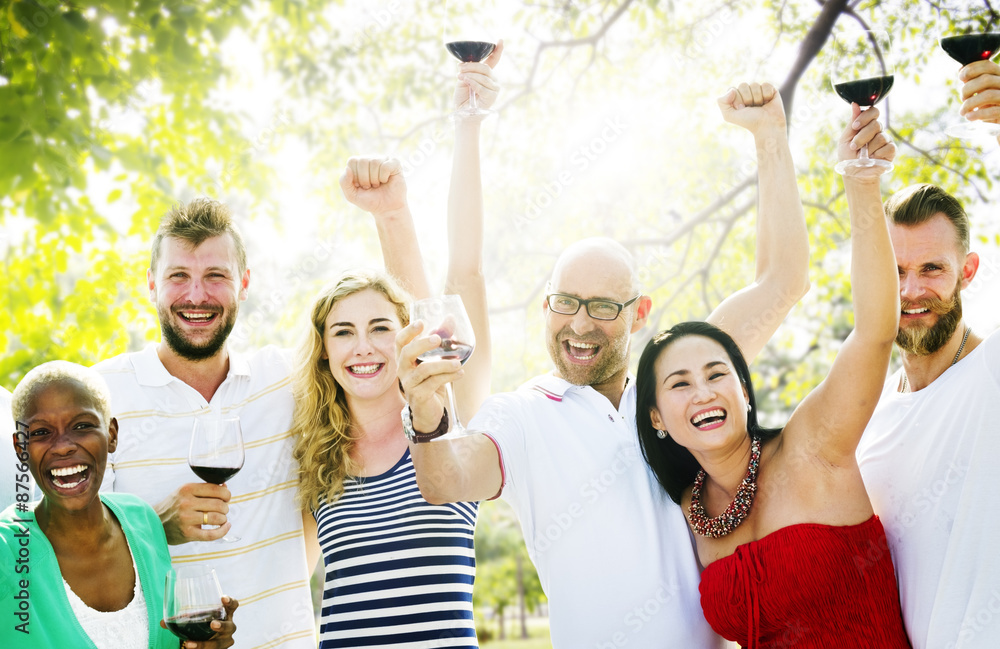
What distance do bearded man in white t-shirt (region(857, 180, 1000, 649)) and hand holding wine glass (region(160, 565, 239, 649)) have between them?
74.5 inches

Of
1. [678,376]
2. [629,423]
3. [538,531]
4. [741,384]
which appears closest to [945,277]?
[741,384]

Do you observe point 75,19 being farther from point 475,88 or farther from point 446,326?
point 446,326

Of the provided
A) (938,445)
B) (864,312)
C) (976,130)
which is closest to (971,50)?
(976,130)

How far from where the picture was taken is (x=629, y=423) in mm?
2807

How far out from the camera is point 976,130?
2.50m

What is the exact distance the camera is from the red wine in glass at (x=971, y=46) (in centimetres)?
253

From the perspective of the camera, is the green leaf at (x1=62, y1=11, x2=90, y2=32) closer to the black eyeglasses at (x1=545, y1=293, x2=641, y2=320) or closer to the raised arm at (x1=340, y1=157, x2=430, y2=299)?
the raised arm at (x1=340, y1=157, x2=430, y2=299)

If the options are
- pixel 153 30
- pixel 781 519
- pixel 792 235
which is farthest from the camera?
pixel 153 30

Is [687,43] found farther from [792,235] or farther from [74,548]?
[74,548]

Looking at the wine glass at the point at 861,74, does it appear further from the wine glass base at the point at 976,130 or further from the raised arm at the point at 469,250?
the raised arm at the point at 469,250

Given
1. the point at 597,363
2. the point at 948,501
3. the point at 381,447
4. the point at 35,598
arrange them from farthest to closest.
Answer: the point at 381,447 < the point at 597,363 < the point at 948,501 < the point at 35,598

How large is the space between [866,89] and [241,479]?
2.46 m

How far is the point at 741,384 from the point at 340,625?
→ 1.53m

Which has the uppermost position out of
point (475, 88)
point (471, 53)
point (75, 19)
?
point (75, 19)
